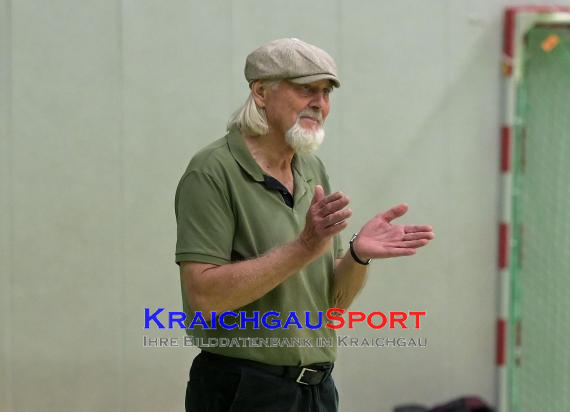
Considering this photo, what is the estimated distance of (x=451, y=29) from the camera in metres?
3.22

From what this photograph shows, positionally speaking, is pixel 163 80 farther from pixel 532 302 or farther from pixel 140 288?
pixel 532 302

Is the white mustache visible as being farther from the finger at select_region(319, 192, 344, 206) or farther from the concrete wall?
the concrete wall

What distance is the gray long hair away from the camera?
6.27 feet

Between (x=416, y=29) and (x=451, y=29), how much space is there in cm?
15

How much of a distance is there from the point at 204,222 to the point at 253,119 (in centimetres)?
29

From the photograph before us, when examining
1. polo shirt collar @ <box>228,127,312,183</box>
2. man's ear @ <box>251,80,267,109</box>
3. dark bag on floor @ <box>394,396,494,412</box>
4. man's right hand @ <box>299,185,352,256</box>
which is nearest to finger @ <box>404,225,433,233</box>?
man's right hand @ <box>299,185,352,256</box>

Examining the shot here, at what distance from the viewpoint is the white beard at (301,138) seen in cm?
189

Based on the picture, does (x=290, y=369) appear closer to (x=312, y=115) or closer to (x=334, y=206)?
(x=334, y=206)

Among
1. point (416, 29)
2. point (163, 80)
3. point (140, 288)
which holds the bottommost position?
point (140, 288)

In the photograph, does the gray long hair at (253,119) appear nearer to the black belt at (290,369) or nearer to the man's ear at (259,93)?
the man's ear at (259,93)

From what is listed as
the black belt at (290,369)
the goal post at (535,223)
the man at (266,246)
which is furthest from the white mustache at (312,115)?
the goal post at (535,223)

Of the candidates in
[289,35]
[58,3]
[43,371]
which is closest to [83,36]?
[58,3]

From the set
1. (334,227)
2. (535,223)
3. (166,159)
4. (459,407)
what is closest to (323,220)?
(334,227)

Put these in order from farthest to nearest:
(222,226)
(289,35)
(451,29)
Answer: (451,29)
(289,35)
(222,226)
